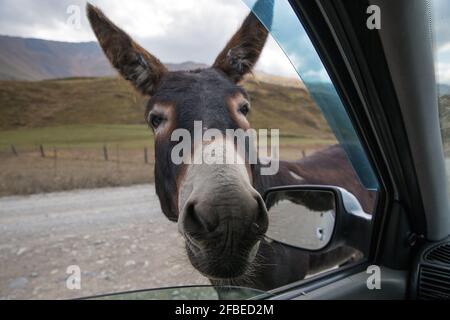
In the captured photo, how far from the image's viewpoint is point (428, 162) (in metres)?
1.16

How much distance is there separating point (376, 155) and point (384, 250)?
1.36 ft

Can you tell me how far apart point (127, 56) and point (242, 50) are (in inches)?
31.0

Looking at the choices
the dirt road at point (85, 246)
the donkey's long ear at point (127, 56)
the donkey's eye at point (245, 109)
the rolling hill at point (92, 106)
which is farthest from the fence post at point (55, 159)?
the donkey's eye at point (245, 109)

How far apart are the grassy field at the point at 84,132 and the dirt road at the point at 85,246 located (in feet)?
4.24

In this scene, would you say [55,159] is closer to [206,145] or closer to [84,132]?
[84,132]

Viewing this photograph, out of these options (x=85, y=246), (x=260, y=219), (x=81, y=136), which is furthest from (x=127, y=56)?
(x=81, y=136)

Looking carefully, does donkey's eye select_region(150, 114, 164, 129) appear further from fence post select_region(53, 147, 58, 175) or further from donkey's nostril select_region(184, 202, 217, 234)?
fence post select_region(53, 147, 58, 175)

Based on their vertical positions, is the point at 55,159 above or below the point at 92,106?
below

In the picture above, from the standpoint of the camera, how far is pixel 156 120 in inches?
74.5

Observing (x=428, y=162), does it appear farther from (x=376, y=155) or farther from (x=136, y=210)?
(x=136, y=210)

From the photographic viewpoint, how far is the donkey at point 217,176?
1174 millimetres

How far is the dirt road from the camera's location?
10.6 ft
